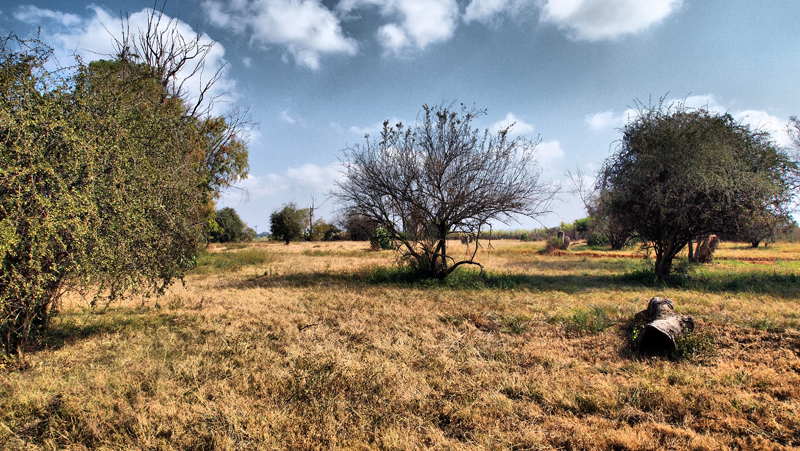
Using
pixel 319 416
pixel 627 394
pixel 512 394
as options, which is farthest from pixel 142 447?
pixel 627 394

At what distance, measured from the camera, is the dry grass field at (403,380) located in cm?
337

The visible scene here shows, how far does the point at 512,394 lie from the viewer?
414cm

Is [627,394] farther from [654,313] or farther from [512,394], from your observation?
[654,313]

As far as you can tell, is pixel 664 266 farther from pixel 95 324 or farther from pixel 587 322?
pixel 95 324

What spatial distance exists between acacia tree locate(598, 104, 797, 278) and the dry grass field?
11.5 ft

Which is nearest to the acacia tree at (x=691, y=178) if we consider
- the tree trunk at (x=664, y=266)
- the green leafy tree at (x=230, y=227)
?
the tree trunk at (x=664, y=266)

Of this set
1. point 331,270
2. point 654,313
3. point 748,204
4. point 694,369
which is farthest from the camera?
point 331,270

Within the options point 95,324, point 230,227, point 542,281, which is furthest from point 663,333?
point 230,227

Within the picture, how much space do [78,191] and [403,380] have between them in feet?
14.3

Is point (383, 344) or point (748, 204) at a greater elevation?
point (748, 204)

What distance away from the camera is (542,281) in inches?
460

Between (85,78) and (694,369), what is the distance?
28.9 feet

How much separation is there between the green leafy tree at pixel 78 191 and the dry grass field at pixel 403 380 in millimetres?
1158

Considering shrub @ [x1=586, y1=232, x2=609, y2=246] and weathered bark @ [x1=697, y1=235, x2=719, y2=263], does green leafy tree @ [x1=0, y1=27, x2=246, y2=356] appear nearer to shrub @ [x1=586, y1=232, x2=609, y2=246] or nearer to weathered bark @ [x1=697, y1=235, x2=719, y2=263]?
weathered bark @ [x1=697, y1=235, x2=719, y2=263]
